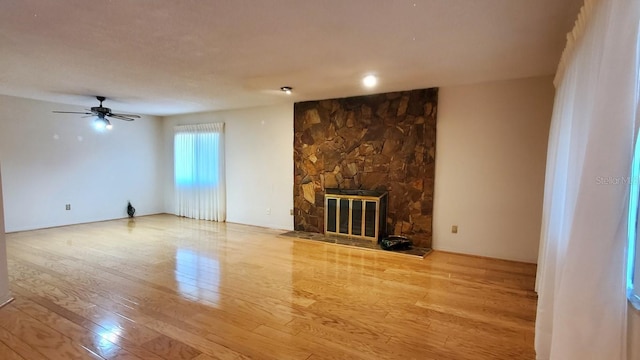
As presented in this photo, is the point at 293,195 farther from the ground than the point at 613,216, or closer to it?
closer to it

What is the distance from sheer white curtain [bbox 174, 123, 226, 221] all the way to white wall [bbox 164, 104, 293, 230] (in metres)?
0.17

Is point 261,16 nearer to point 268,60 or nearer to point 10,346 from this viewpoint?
point 268,60

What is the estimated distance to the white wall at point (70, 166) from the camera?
5434mm

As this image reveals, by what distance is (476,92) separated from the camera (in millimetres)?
4312

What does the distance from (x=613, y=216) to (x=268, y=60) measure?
2951mm

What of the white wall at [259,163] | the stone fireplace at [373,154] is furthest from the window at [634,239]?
the white wall at [259,163]

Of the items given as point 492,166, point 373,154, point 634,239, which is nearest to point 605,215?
point 634,239

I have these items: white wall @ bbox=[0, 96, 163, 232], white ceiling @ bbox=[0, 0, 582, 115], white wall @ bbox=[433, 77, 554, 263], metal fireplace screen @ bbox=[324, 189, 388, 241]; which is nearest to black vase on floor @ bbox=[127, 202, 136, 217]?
white wall @ bbox=[0, 96, 163, 232]

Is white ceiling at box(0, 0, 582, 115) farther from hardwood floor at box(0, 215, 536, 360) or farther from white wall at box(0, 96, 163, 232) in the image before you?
hardwood floor at box(0, 215, 536, 360)

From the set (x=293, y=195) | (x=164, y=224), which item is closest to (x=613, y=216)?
(x=293, y=195)

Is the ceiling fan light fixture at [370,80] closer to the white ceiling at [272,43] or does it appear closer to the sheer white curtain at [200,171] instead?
the white ceiling at [272,43]

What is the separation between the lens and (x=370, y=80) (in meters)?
4.05

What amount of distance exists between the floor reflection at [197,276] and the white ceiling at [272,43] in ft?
7.55

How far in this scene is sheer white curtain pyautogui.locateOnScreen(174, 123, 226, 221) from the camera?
671 centimetres
